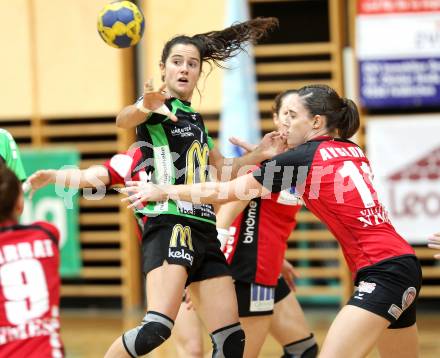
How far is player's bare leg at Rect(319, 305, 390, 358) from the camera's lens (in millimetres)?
3867

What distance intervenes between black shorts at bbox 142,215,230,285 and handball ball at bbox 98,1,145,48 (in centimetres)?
105

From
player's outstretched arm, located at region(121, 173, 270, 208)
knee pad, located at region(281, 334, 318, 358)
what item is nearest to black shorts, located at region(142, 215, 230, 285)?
player's outstretched arm, located at region(121, 173, 270, 208)

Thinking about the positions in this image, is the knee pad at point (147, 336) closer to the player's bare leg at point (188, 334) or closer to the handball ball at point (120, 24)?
the player's bare leg at point (188, 334)

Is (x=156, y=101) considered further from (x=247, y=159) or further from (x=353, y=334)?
(x=353, y=334)

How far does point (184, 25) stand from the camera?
30.2 feet

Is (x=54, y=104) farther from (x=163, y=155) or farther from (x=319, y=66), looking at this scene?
(x=163, y=155)

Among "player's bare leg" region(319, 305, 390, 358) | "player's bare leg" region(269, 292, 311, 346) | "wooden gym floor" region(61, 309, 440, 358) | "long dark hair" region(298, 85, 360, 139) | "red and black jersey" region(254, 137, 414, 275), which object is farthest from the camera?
"wooden gym floor" region(61, 309, 440, 358)

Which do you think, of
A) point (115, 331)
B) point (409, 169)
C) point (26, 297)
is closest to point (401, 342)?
point (26, 297)

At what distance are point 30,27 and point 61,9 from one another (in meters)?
0.38

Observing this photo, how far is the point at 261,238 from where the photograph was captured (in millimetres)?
5168

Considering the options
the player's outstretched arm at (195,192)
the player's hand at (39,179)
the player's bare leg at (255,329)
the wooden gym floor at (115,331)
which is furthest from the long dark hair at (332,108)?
the wooden gym floor at (115,331)

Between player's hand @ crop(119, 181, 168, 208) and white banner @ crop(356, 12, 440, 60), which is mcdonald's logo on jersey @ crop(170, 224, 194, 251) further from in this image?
white banner @ crop(356, 12, 440, 60)

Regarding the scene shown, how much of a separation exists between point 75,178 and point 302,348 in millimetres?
1740

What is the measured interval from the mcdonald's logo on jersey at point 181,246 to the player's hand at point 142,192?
22 cm
